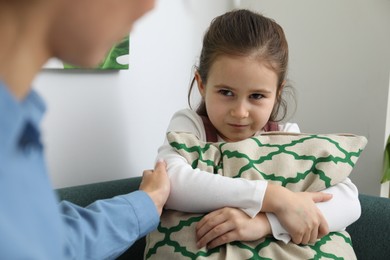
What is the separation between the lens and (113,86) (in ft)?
4.20

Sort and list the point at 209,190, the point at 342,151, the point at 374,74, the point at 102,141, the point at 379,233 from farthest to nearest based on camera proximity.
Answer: the point at 374,74, the point at 102,141, the point at 379,233, the point at 342,151, the point at 209,190

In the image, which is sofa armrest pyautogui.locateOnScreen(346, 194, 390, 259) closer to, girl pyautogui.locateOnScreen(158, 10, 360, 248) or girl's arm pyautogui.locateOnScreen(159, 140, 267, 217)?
girl pyautogui.locateOnScreen(158, 10, 360, 248)

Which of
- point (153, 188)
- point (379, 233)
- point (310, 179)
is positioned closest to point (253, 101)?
point (310, 179)

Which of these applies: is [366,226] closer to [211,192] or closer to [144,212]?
[211,192]

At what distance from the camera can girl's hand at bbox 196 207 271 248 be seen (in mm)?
897

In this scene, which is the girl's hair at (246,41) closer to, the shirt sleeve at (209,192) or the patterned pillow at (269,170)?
the patterned pillow at (269,170)

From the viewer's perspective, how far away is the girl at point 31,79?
0.38m

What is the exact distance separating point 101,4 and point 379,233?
98cm

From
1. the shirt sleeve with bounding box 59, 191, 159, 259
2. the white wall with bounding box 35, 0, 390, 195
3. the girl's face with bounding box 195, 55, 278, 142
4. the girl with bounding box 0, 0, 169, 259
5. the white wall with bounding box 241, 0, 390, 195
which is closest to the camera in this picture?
the girl with bounding box 0, 0, 169, 259

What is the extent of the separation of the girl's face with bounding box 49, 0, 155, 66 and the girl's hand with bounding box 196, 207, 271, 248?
567 millimetres

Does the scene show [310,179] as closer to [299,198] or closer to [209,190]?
[299,198]

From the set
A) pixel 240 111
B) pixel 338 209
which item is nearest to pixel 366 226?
pixel 338 209

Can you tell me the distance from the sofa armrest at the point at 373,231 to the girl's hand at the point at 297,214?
26cm

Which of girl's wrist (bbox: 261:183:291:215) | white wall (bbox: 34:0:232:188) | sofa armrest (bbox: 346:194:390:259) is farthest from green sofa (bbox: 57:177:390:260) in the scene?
girl's wrist (bbox: 261:183:291:215)
